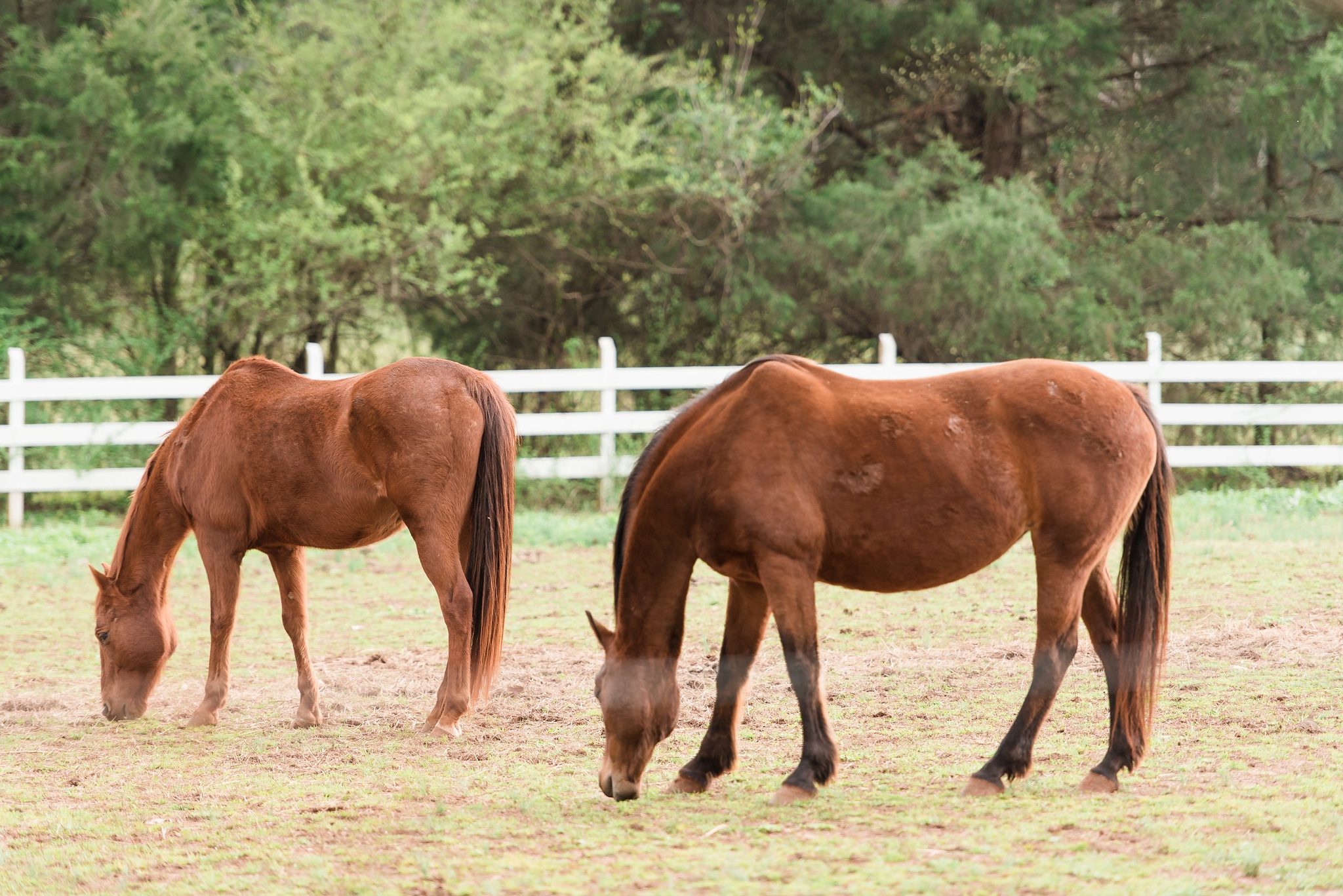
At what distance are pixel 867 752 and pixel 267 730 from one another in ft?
8.63

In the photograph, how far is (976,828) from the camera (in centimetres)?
372

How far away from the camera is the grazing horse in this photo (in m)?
4.09

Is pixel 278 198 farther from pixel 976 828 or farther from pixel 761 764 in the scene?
pixel 976 828

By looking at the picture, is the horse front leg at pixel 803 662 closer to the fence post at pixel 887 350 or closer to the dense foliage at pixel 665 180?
the fence post at pixel 887 350

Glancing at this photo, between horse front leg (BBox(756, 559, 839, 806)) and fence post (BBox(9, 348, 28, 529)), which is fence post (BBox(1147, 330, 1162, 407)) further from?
fence post (BBox(9, 348, 28, 529))

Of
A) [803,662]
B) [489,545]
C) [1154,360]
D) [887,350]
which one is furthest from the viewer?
[887,350]

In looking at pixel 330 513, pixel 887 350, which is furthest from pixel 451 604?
pixel 887 350

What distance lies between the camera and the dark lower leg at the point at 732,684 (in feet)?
14.3

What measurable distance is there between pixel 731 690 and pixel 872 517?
776 mm

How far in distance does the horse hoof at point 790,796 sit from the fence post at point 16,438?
957cm

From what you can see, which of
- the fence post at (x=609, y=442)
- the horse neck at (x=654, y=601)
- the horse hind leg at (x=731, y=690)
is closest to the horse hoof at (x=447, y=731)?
the horse hind leg at (x=731, y=690)

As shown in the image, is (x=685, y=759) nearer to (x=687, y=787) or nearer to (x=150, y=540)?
(x=687, y=787)

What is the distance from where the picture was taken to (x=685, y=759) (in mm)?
4863

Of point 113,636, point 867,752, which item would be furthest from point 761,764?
point 113,636
